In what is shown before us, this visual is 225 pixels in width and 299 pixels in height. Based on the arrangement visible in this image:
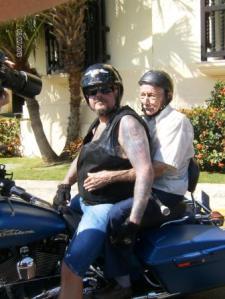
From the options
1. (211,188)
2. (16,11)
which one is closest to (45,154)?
(211,188)

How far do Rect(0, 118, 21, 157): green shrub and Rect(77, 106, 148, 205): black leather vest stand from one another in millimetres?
10160

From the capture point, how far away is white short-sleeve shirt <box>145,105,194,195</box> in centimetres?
345

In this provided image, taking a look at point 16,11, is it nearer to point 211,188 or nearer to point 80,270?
point 80,270

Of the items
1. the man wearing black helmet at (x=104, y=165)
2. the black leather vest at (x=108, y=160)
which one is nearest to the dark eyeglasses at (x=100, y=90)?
the man wearing black helmet at (x=104, y=165)

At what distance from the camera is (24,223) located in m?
3.16

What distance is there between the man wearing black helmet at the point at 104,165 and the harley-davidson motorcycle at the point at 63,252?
0.15m

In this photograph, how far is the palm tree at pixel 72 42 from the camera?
36.2 feet

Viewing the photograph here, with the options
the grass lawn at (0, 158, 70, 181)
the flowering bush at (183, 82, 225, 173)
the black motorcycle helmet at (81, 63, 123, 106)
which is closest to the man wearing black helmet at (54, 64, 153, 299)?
the black motorcycle helmet at (81, 63, 123, 106)

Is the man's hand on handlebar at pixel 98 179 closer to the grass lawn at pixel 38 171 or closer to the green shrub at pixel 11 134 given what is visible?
the grass lawn at pixel 38 171

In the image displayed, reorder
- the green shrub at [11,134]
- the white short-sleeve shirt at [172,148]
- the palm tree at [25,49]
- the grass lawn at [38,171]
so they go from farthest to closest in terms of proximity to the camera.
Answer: the green shrub at [11,134] < the palm tree at [25,49] < the grass lawn at [38,171] < the white short-sleeve shirt at [172,148]

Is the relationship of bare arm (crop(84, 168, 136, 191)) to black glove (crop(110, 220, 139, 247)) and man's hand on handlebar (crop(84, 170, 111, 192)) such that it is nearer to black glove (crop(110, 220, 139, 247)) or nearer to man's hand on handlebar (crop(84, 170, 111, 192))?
man's hand on handlebar (crop(84, 170, 111, 192))

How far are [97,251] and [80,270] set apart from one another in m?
0.14

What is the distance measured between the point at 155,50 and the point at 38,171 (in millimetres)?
3296

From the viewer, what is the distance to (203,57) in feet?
34.4
